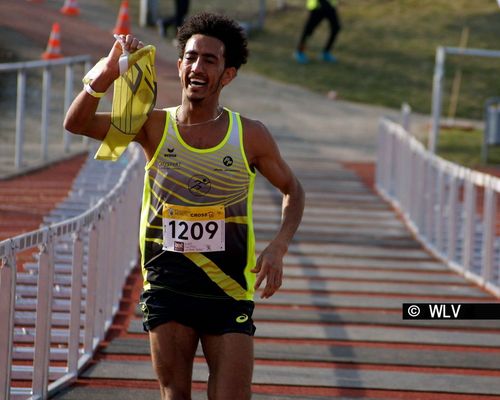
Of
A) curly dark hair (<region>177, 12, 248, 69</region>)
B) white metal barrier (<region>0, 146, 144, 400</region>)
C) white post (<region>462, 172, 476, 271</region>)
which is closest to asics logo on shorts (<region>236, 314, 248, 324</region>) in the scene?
curly dark hair (<region>177, 12, 248, 69</region>)

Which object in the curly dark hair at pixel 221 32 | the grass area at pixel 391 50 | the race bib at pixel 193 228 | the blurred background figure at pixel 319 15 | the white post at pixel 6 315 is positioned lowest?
the grass area at pixel 391 50

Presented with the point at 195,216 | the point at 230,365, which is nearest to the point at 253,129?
the point at 195,216

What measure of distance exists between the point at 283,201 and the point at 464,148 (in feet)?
57.6

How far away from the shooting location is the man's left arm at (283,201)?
5.40 m

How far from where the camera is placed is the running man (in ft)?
17.7

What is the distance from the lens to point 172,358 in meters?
5.39

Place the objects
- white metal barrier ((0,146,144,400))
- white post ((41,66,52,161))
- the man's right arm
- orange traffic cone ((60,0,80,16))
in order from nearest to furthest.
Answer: the man's right arm
white metal barrier ((0,146,144,400))
white post ((41,66,52,161))
orange traffic cone ((60,0,80,16))

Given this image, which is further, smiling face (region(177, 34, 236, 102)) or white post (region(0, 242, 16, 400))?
white post (region(0, 242, 16, 400))

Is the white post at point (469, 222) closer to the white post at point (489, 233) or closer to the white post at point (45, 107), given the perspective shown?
the white post at point (489, 233)

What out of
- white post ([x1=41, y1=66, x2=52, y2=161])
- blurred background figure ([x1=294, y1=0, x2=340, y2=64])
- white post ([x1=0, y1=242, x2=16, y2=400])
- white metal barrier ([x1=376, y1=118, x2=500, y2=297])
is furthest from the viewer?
blurred background figure ([x1=294, y1=0, x2=340, y2=64])

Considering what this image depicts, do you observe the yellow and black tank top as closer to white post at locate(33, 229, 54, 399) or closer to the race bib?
the race bib

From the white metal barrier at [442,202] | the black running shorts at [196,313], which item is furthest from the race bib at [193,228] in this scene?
the white metal barrier at [442,202]

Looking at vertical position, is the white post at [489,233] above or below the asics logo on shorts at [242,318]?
below

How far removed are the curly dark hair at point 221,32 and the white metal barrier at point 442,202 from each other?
655 cm
